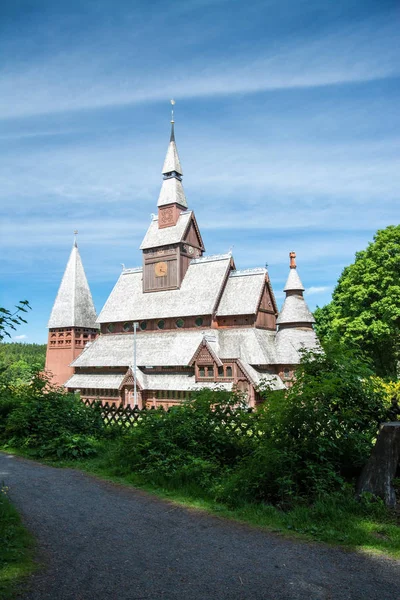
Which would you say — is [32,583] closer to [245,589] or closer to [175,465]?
[245,589]

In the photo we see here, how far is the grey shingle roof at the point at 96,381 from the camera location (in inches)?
1648

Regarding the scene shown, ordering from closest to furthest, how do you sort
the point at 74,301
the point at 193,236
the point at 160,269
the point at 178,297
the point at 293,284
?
the point at 293,284
the point at 178,297
the point at 160,269
the point at 193,236
the point at 74,301

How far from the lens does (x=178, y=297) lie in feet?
145

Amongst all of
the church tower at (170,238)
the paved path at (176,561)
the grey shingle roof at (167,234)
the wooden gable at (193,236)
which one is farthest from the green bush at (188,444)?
the wooden gable at (193,236)

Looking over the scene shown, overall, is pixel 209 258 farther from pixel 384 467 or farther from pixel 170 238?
pixel 384 467

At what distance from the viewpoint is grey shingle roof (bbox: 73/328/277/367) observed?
1494 inches

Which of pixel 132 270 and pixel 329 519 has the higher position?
pixel 132 270

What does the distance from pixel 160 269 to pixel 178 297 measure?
166 inches

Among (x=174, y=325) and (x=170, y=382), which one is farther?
(x=174, y=325)

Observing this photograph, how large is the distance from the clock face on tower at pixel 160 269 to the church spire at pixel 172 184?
17.7 feet

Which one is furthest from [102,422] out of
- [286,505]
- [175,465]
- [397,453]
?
[397,453]

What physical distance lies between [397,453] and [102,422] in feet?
33.4

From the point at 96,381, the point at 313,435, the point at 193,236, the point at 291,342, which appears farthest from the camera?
the point at 193,236

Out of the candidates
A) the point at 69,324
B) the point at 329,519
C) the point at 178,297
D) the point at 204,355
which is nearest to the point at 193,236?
the point at 178,297
